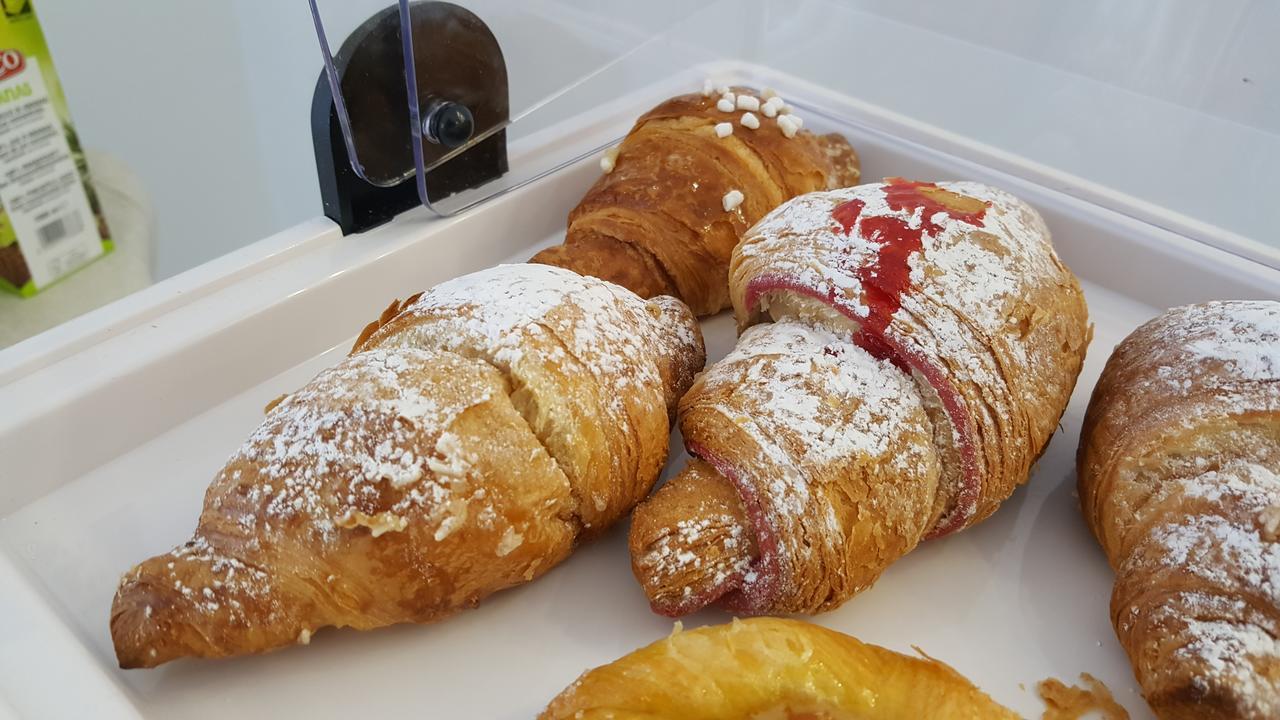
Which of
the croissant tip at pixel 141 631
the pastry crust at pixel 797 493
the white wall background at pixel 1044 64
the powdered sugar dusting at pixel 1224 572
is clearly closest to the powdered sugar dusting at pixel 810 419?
the pastry crust at pixel 797 493

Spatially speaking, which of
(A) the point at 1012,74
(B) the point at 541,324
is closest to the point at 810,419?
(B) the point at 541,324

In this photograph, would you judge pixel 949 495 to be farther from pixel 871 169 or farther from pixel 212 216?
pixel 212 216

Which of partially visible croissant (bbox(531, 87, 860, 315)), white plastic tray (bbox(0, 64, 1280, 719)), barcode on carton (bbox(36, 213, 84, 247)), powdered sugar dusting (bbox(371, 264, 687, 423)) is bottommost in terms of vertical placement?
barcode on carton (bbox(36, 213, 84, 247))

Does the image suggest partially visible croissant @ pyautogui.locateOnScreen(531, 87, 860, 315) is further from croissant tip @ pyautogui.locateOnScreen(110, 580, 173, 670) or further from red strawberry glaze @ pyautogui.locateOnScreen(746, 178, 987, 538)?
croissant tip @ pyautogui.locateOnScreen(110, 580, 173, 670)

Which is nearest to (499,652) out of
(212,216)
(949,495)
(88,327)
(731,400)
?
(731,400)

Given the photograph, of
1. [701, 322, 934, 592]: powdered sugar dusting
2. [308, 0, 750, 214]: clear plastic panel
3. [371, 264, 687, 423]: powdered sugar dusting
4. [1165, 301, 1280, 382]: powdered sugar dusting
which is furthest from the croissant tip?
[1165, 301, 1280, 382]: powdered sugar dusting

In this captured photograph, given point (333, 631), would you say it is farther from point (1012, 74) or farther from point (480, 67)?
point (1012, 74)
